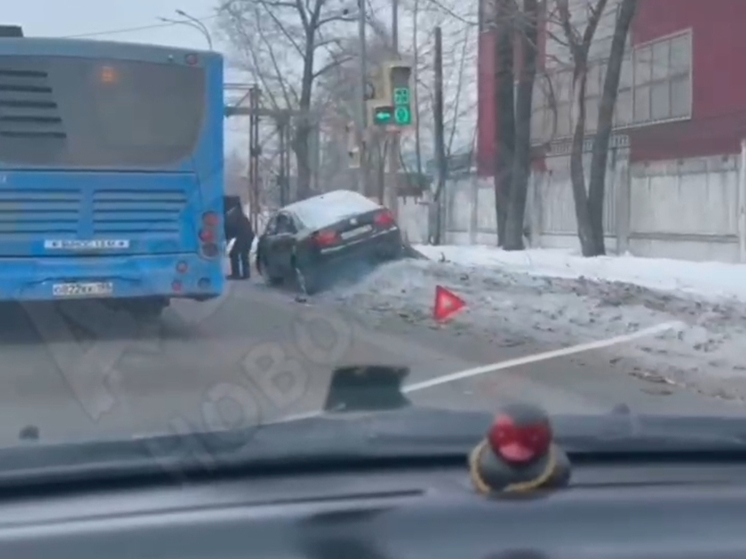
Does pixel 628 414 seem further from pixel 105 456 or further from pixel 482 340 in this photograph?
pixel 482 340

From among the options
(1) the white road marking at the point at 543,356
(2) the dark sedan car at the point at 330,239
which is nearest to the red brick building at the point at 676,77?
(2) the dark sedan car at the point at 330,239

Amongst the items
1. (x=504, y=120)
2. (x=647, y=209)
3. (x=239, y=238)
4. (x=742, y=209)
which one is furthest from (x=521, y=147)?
(x=239, y=238)

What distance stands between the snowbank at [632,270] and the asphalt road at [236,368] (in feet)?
16.7

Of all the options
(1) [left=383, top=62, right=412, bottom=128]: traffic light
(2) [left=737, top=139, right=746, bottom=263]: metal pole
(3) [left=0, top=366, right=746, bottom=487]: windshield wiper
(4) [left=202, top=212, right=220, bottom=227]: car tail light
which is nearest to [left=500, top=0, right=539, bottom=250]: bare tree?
(2) [left=737, top=139, right=746, bottom=263]: metal pole

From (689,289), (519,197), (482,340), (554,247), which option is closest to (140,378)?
(482,340)

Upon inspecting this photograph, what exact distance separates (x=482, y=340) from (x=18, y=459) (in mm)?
14261

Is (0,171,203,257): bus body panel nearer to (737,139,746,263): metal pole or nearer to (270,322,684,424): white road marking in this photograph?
(270,322,684,424): white road marking

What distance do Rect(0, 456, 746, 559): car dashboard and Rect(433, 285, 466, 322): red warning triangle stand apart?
1680 centimetres

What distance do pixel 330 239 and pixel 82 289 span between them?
30.5 ft

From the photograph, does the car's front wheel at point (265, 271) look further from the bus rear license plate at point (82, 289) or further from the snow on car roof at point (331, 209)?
the bus rear license plate at point (82, 289)

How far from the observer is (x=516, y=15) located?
2906 cm

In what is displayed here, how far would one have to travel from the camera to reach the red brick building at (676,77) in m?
31.3

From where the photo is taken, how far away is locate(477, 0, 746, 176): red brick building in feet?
103

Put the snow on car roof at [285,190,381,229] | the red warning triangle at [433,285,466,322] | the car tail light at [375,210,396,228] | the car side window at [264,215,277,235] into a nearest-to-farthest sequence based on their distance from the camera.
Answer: the red warning triangle at [433,285,466,322] → the snow on car roof at [285,190,381,229] → the car tail light at [375,210,396,228] → the car side window at [264,215,277,235]
